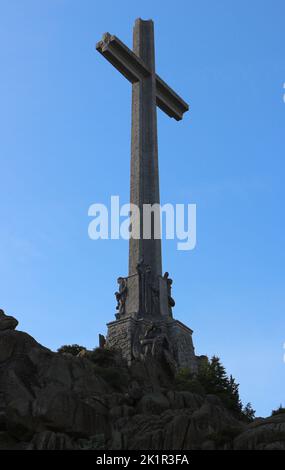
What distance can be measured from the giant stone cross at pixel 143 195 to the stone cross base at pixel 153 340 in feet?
0.15

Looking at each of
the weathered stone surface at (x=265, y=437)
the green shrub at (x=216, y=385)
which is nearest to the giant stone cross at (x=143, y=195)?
Answer: the green shrub at (x=216, y=385)

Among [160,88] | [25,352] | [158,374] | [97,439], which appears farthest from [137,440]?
[160,88]

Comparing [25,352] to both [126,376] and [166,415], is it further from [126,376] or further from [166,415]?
[166,415]

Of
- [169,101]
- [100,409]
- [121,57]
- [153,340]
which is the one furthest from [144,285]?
[169,101]

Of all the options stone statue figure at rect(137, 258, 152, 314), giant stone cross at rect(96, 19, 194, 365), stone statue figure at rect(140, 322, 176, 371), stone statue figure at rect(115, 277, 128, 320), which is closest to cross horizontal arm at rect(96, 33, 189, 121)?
giant stone cross at rect(96, 19, 194, 365)

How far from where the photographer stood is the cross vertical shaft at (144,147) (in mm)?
35531

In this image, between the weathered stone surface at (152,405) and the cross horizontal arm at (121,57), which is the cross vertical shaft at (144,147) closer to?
the cross horizontal arm at (121,57)

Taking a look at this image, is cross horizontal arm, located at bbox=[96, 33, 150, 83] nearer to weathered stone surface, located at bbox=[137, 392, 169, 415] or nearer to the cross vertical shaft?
the cross vertical shaft

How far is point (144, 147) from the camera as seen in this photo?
3925 cm

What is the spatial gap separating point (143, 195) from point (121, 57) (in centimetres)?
964

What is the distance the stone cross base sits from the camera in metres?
30.5

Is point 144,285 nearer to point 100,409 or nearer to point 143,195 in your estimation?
point 143,195

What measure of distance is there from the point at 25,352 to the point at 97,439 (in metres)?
5.78
